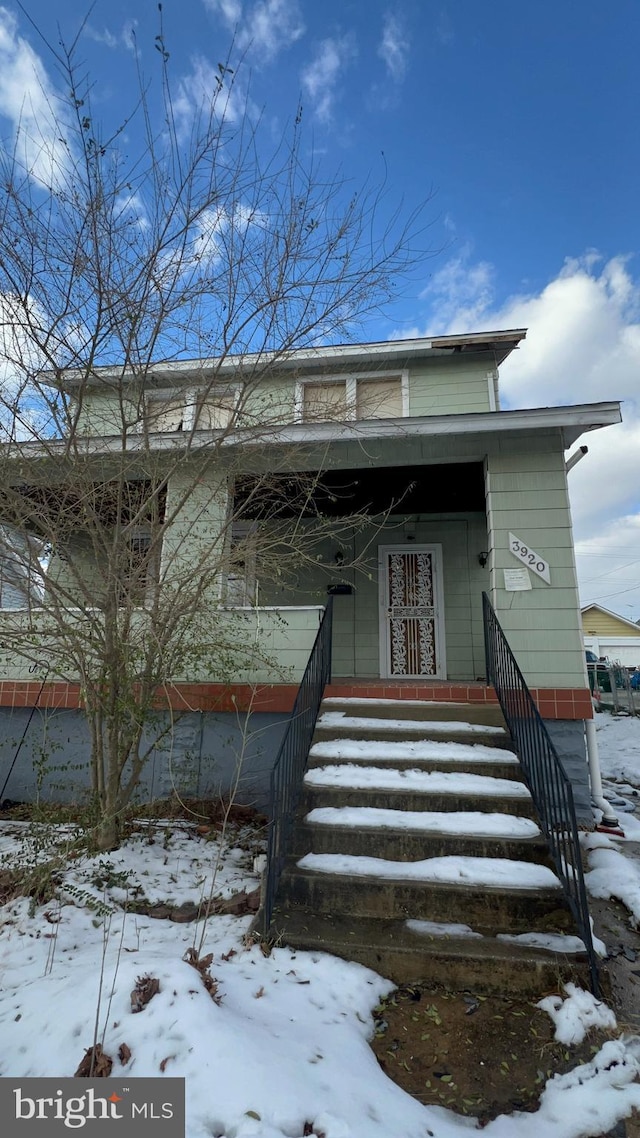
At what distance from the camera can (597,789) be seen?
17.1 ft

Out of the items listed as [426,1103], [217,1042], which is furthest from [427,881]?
[217,1042]

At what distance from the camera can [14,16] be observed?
3.60 meters

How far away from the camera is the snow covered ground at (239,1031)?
1.84m

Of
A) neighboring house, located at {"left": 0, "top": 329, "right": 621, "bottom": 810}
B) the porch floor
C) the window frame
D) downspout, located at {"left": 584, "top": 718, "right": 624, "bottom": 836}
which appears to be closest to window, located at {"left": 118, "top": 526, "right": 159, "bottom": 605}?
neighboring house, located at {"left": 0, "top": 329, "right": 621, "bottom": 810}

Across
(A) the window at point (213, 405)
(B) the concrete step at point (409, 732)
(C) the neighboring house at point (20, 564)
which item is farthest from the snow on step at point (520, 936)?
(A) the window at point (213, 405)

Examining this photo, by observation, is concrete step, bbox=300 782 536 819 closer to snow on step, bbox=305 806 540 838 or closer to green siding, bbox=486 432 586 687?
snow on step, bbox=305 806 540 838

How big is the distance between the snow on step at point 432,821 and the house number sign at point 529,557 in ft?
9.47

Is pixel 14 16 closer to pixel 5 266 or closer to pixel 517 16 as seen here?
pixel 5 266

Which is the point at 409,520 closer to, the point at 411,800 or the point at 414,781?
the point at 414,781

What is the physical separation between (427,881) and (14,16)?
639 cm

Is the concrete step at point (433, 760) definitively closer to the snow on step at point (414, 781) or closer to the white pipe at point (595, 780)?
the snow on step at point (414, 781)

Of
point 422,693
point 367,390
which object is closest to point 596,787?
point 422,693

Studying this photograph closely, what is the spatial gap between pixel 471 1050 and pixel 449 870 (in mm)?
958

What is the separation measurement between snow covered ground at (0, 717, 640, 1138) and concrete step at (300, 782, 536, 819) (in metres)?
0.93
